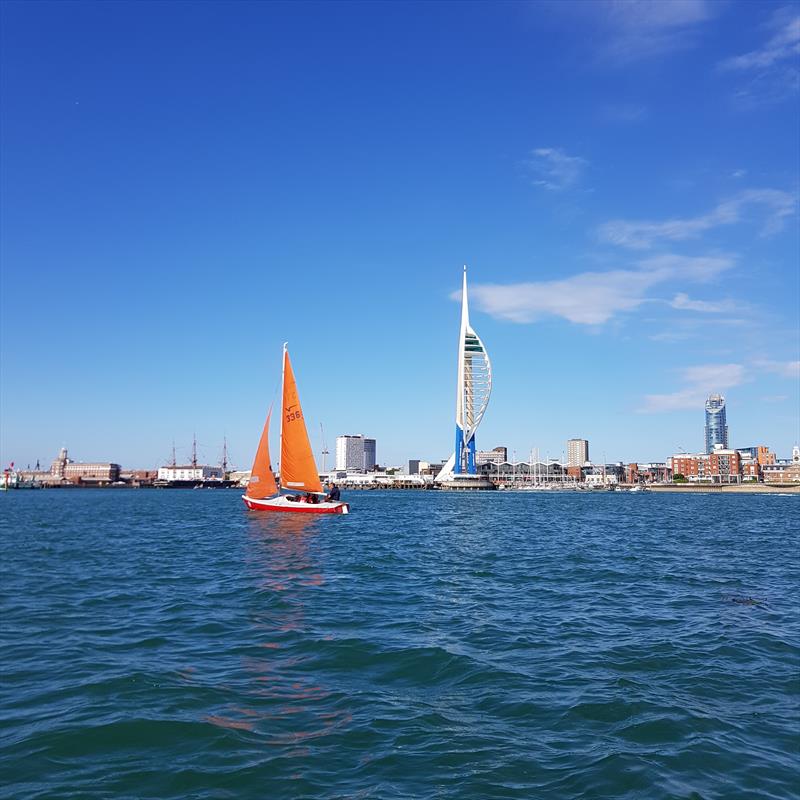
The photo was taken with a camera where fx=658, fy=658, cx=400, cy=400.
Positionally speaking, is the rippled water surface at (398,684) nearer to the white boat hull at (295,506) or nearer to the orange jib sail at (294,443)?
the orange jib sail at (294,443)

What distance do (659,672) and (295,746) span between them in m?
7.42

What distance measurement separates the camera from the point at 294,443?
55125mm

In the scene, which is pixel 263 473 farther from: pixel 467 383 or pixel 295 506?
pixel 467 383

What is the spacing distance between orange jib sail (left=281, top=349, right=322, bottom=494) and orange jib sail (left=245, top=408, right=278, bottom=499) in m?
3.38

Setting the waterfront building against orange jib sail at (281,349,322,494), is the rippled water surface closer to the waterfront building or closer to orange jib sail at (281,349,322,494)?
orange jib sail at (281,349,322,494)

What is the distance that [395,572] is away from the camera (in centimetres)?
2647

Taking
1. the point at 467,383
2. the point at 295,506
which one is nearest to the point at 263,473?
the point at 295,506

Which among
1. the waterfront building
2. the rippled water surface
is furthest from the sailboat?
Result: the waterfront building

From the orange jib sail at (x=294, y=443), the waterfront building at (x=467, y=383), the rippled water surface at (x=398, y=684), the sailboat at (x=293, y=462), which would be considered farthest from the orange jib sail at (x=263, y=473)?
the waterfront building at (x=467, y=383)

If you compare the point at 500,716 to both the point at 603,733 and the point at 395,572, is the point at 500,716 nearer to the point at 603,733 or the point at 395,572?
the point at 603,733

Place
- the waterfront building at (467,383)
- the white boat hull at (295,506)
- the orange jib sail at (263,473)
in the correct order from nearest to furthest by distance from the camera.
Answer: the white boat hull at (295,506)
the orange jib sail at (263,473)
the waterfront building at (467,383)

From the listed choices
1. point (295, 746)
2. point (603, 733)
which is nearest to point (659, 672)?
point (603, 733)

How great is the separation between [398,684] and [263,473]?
163ft

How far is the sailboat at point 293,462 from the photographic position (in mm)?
55219
